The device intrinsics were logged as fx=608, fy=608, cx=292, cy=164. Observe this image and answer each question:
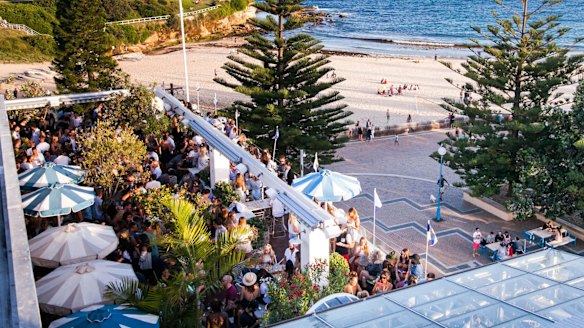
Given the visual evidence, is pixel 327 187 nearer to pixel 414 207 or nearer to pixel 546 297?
pixel 546 297

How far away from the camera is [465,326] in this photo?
498 centimetres

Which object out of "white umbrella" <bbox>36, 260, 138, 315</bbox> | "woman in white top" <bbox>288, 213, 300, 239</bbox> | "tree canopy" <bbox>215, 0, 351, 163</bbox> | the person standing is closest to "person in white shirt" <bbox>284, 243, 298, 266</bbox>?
"woman in white top" <bbox>288, 213, 300, 239</bbox>

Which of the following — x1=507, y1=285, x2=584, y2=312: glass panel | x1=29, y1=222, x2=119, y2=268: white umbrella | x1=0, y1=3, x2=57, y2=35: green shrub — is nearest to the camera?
x1=507, y1=285, x2=584, y2=312: glass panel

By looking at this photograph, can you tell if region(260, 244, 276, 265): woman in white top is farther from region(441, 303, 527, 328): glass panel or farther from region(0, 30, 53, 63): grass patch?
region(0, 30, 53, 63): grass patch

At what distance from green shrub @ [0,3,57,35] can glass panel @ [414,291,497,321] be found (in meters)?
46.6

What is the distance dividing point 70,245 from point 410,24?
236ft

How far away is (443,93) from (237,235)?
1133 inches

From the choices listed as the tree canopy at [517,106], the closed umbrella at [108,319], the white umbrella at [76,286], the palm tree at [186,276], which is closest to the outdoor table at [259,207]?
the palm tree at [186,276]

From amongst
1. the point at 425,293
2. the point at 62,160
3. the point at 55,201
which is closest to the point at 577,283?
the point at 425,293

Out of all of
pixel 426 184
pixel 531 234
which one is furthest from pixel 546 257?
pixel 426 184

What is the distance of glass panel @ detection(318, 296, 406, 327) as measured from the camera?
5168mm

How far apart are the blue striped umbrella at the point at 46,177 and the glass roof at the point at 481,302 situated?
6.17 meters

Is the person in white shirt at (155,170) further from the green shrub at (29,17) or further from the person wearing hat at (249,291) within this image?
the green shrub at (29,17)

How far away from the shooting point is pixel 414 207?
1647cm
